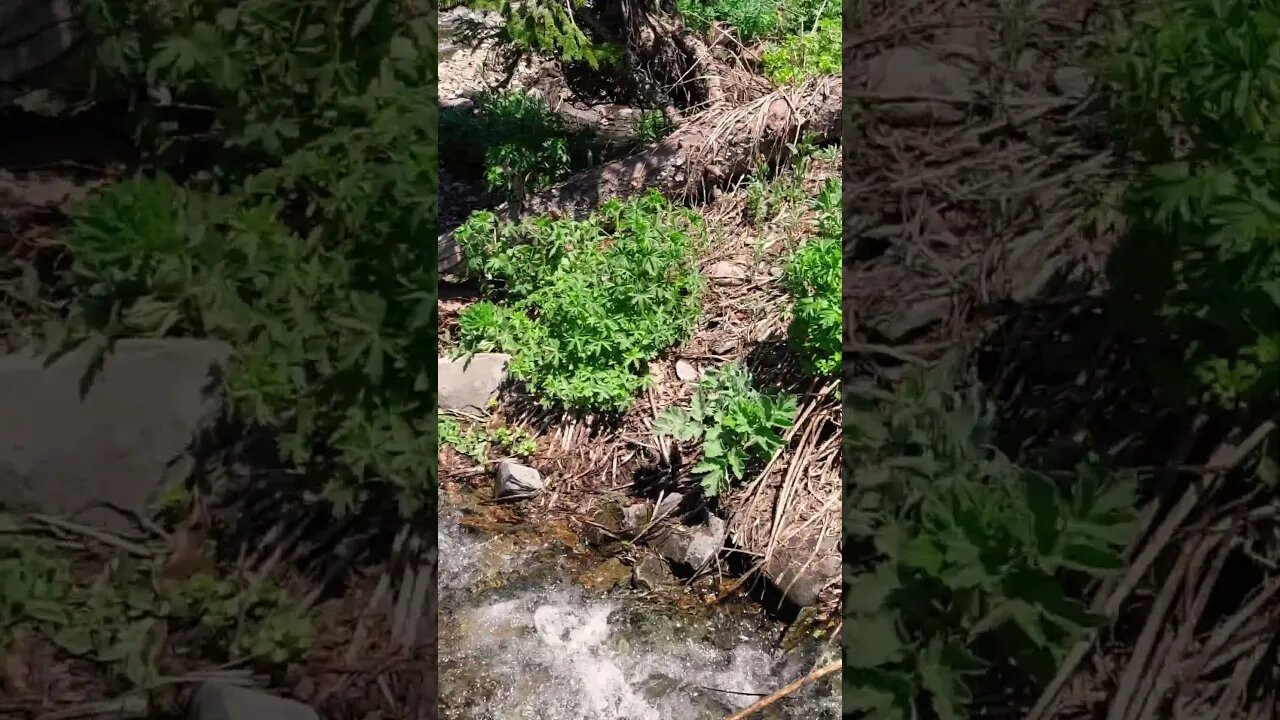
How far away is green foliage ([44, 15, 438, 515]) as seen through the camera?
65.4 inches

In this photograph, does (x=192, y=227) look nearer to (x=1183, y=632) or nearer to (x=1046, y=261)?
(x=1046, y=261)

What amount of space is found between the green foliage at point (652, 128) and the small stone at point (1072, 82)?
2.55m

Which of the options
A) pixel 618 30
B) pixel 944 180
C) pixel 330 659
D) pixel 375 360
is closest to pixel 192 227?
pixel 375 360

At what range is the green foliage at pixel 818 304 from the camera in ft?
9.16

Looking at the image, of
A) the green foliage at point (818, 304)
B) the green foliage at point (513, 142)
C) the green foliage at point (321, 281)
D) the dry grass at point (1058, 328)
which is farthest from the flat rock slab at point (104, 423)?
the green foliage at point (513, 142)

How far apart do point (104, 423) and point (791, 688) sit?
1703 millimetres

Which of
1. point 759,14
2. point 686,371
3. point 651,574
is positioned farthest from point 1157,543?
point 759,14

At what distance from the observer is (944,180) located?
211 centimetres

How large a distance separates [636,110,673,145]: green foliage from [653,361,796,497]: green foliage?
1832mm

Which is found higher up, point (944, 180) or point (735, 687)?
point (944, 180)

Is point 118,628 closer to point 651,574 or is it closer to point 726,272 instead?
point 651,574

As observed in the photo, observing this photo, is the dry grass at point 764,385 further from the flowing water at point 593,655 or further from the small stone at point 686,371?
the flowing water at point 593,655

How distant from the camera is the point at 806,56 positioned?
4395mm

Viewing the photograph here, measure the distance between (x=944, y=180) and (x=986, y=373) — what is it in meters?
0.53
